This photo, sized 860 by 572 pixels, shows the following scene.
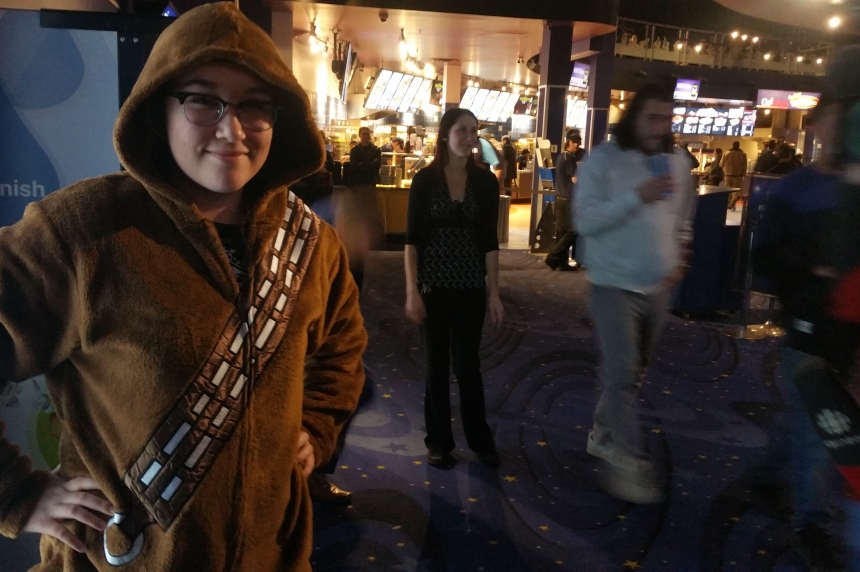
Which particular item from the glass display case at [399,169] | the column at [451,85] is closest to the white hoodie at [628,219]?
the glass display case at [399,169]

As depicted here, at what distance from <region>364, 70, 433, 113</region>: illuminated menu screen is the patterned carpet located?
12.8 metres

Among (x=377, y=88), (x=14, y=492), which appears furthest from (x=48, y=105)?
(x=377, y=88)

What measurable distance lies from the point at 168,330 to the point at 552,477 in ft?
8.73

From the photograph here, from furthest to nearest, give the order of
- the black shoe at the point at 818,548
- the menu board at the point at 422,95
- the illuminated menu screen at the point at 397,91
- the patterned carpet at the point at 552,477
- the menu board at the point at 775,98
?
1. the menu board at the point at 775,98
2. the menu board at the point at 422,95
3. the illuminated menu screen at the point at 397,91
4. the patterned carpet at the point at 552,477
5. the black shoe at the point at 818,548

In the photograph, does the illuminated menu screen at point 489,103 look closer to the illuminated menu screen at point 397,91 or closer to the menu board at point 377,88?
the illuminated menu screen at point 397,91

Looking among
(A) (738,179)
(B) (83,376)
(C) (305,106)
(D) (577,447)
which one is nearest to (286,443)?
(B) (83,376)

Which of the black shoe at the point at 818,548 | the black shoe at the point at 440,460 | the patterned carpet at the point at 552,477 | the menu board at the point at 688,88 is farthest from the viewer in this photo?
the menu board at the point at 688,88

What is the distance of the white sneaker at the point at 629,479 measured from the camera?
310cm

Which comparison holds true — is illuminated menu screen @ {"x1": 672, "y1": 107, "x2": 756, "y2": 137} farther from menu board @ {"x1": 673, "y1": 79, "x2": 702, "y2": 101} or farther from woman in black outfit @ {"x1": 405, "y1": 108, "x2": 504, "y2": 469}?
woman in black outfit @ {"x1": 405, "y1": 108, "x2": 504, "y2": 469}

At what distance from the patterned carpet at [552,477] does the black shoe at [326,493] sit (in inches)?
1.7

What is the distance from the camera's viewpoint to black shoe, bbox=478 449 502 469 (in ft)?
11.1

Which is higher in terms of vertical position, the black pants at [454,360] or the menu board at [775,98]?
the menu board at [775,98]

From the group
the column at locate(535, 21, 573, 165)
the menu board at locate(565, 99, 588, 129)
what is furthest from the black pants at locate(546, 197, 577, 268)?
the menu board at locate(565, 99, 588, 129)

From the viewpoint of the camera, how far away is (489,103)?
66.8ft
